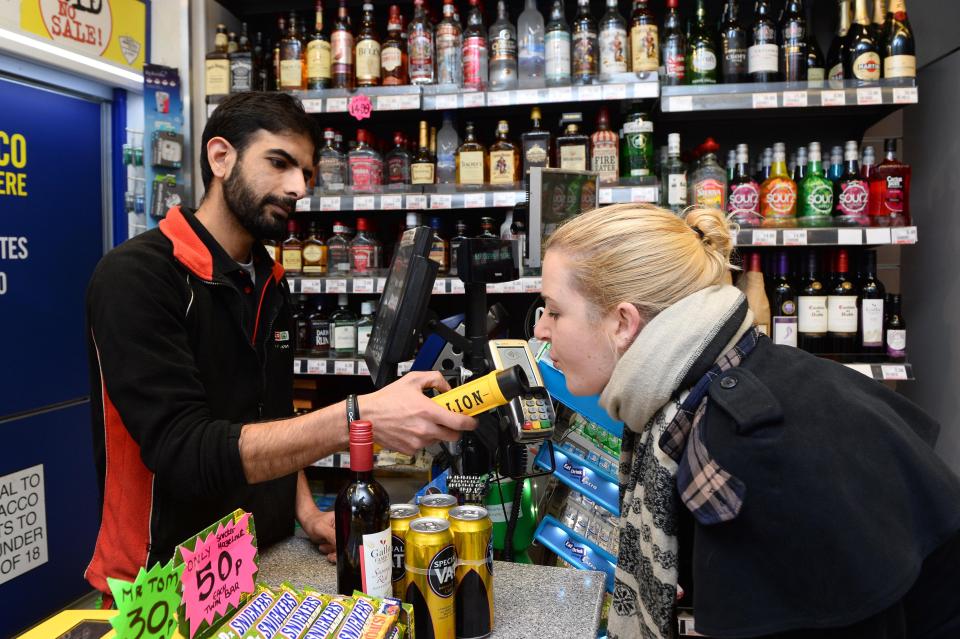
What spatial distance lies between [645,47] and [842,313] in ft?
4.78

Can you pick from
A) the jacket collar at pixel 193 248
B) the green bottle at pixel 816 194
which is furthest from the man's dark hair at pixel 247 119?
the green bottle at pixel 816 194

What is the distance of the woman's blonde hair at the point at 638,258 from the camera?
132 cm

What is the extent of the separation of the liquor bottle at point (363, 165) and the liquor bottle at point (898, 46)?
234 centimetres

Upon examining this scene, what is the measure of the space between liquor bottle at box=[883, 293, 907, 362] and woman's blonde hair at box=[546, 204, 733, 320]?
83.0 inches

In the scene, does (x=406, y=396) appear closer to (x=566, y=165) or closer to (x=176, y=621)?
(x=176, y=621)

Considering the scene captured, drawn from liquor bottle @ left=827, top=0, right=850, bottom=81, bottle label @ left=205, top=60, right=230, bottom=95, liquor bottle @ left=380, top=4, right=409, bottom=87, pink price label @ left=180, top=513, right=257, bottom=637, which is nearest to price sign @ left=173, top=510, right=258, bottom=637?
pink price label @ left=180, top=513, right=257, bottom=637

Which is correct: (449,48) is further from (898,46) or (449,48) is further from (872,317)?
(872,317)

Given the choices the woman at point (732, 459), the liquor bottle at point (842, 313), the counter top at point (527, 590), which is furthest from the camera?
the liquor bottle at point (842, 313)

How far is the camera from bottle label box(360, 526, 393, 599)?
1.08 metres

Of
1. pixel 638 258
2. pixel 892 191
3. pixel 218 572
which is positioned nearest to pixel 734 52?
pixel 892 191

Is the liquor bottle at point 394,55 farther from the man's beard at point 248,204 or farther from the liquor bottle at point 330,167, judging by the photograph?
the man's beard at point 248,204

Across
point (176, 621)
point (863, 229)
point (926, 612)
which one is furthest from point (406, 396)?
point (863, 229)

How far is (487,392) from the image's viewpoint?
116 cm

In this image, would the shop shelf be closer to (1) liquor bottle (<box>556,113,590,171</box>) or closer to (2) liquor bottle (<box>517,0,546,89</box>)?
(1) liquor bottle (<box>556,113,590,171</box>)
